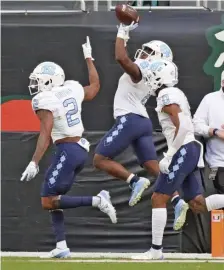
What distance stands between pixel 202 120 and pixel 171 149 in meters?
1.58

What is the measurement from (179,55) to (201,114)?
1.02 metres

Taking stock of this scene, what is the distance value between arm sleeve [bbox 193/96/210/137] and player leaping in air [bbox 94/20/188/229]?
573 mm

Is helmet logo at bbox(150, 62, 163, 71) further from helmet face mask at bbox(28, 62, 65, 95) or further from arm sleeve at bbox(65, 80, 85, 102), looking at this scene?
helmet face mask at bbox(28, 62, 65, 95)

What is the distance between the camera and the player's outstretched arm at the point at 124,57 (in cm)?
956

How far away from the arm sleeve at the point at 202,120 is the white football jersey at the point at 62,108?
1.41 m

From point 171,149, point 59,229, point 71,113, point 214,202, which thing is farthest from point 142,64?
point 59,229

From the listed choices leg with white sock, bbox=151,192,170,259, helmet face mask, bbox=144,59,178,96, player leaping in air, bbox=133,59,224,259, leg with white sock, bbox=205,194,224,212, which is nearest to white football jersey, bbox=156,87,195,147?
player leaping in air, bbox=133,59,224,259

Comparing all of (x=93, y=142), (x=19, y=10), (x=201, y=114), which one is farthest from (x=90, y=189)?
(x=19, y=10)

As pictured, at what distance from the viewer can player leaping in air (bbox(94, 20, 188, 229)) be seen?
9680mm

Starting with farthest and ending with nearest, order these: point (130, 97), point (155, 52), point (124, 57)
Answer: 1. point (130, 97)
2. point (155, 52)
3. point (124, 57)

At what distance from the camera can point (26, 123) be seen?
36.8 feet

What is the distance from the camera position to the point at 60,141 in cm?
945

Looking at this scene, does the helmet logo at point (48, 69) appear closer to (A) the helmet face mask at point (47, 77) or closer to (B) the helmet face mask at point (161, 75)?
(A) the helmet face mask at point (47, 77)

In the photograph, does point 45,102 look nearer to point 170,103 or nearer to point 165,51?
point 170,103
